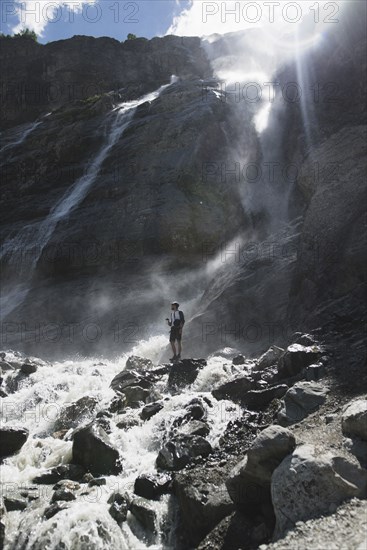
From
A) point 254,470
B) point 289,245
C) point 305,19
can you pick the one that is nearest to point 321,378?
point 254,470

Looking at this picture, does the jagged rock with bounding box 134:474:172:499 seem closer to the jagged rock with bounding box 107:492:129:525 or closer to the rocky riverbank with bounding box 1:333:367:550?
the rocky riverbank with bounding box 1:333:367:550

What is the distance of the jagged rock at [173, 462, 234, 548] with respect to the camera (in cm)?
695

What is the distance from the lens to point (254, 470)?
6.71 m

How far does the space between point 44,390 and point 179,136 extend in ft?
80.4

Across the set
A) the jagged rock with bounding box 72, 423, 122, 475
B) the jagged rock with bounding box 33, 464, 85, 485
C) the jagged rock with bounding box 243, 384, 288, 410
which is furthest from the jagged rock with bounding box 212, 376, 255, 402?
the jagged rock with bounding box 33, 464, 85, 485

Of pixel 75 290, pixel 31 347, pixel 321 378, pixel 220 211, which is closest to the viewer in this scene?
pixel 321 378

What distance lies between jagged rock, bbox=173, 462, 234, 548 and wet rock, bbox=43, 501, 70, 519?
73.8 inches

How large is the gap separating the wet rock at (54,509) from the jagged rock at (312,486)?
3720 mm

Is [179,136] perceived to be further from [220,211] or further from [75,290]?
[75,290]

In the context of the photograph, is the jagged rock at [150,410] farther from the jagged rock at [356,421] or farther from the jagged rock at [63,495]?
the jagged rock at [356,421]

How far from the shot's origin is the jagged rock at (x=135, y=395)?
12.8 metres

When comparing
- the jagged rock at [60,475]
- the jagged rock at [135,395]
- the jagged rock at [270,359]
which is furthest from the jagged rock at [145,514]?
the jagged rock at [270,359]

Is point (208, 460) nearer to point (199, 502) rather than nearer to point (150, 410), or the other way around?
point (199, 502)

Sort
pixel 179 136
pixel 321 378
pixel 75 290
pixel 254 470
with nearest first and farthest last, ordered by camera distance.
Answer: pixel 254 470 < pixel 321 378 < pixel 75 290 < pixel 179 136
